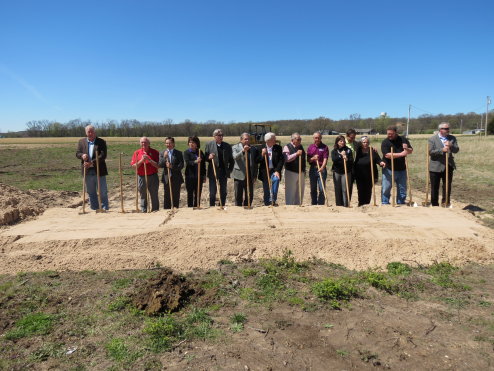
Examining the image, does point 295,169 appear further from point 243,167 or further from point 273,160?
point 243,167

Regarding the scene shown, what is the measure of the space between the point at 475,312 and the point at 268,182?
4.54 m

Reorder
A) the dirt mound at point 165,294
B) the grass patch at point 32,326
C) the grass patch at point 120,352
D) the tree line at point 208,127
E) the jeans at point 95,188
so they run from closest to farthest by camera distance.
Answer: the grass patch at point 120,352, the grass patch at point 32,326, the dirt mound at point 165,294, the jeans at point 95,188, the tree line at point 208,127

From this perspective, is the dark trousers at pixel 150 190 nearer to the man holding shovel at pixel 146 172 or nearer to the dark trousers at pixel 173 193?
the man holding shovel at pixel 146 172

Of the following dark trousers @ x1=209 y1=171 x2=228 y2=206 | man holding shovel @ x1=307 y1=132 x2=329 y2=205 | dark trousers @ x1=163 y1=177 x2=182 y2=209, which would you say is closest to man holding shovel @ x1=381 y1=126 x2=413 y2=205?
man holding shovel @ x1=307 y1=132 x2=329 y2=205

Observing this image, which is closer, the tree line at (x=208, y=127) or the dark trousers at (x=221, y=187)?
the dark trousers at (x=221, y=187)

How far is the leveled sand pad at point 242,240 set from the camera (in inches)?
203

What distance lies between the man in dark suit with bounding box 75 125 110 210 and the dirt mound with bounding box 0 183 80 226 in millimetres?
1164

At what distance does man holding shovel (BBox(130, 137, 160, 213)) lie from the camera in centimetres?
733

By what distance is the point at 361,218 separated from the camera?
636 centimetres

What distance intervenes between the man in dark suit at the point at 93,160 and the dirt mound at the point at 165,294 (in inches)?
147

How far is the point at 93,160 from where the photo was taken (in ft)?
24.4

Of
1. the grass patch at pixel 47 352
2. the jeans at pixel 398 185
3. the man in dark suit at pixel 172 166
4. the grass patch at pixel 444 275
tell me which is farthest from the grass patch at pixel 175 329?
the jeans at pixel 398 185

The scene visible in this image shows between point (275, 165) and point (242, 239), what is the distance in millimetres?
2268

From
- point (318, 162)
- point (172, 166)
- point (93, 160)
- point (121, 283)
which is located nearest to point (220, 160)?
point (172, 166)
